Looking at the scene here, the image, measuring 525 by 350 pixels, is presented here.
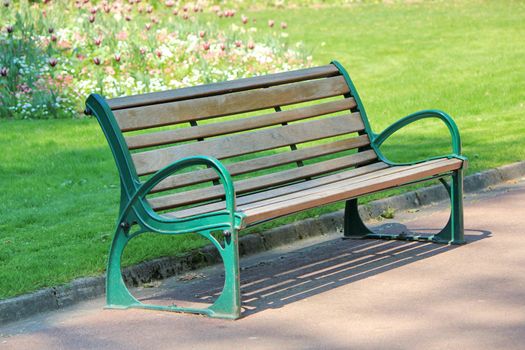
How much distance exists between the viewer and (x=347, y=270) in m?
6.89

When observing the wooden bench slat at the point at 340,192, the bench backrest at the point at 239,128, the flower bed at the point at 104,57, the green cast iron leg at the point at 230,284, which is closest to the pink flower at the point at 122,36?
the flower bed at the point at 104,57

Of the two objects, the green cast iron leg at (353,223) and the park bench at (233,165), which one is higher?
the park bench at (233,165)

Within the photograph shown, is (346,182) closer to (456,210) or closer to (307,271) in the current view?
(307,271)

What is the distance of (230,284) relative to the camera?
228 inches

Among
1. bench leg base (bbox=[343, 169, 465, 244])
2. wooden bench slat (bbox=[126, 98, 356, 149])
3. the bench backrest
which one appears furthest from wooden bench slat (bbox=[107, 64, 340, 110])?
bench leg base (bbox=[343, 169, 465, 244])

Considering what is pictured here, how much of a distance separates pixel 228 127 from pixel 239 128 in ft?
0.33

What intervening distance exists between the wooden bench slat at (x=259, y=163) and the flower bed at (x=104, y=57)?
644 cm

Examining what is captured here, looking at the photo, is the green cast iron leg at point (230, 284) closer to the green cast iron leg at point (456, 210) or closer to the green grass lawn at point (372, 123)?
the green grass lawn at point (372, 123)

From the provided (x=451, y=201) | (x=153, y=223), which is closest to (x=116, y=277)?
(x=153, y=223)

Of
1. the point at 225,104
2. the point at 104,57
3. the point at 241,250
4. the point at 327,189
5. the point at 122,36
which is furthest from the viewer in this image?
the point at 122,36

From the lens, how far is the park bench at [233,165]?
5902 mm

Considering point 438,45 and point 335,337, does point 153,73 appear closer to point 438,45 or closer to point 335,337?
point 438,45

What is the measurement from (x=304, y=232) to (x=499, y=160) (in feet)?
9.67

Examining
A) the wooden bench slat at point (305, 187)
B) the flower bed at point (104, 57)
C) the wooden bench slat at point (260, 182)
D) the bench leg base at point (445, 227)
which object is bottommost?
the bench leg base at point (445, 227)
